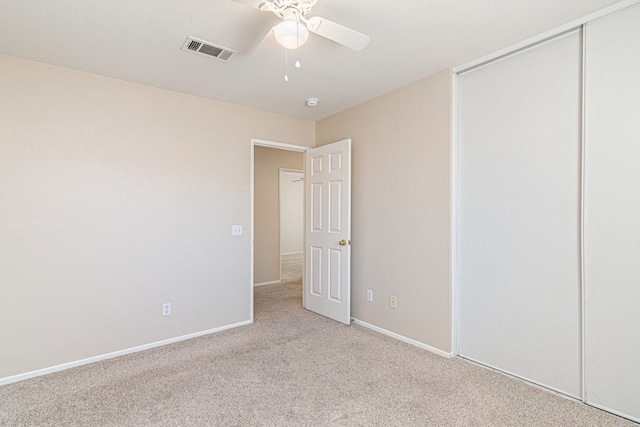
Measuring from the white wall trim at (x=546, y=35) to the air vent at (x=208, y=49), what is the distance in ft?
6.03

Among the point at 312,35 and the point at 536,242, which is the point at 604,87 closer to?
the point at 536,242

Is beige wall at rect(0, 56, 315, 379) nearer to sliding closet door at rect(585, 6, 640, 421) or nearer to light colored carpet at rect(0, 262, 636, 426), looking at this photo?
light colored carpet at rect(0, 262, 636, 426)

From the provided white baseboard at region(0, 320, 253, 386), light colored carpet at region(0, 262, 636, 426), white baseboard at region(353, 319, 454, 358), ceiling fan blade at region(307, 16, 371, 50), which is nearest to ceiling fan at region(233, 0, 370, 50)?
ceiling fan blade at region(307, 16, 371, 50)

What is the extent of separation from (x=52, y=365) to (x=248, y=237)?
1.94m

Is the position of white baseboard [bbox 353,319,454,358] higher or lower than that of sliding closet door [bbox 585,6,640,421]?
lower

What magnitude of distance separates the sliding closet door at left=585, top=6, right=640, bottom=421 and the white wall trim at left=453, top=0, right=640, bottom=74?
4 cm

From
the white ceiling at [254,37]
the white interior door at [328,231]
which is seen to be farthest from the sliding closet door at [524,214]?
the white interior door at [328,231]

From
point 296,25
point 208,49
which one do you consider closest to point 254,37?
point 208,49

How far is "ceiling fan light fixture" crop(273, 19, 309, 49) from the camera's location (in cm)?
157

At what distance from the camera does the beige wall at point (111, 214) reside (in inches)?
94.0

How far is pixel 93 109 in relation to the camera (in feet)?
8.79

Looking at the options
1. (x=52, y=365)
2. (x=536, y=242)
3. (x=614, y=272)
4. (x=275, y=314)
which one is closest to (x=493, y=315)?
(x=536, y=242)

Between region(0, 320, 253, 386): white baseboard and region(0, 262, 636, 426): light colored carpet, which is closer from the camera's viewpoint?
region(0, 262, 636, 426): light colored carpet

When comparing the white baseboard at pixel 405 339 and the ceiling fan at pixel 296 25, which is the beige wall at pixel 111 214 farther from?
the ceiling fan at pixel 296 25
